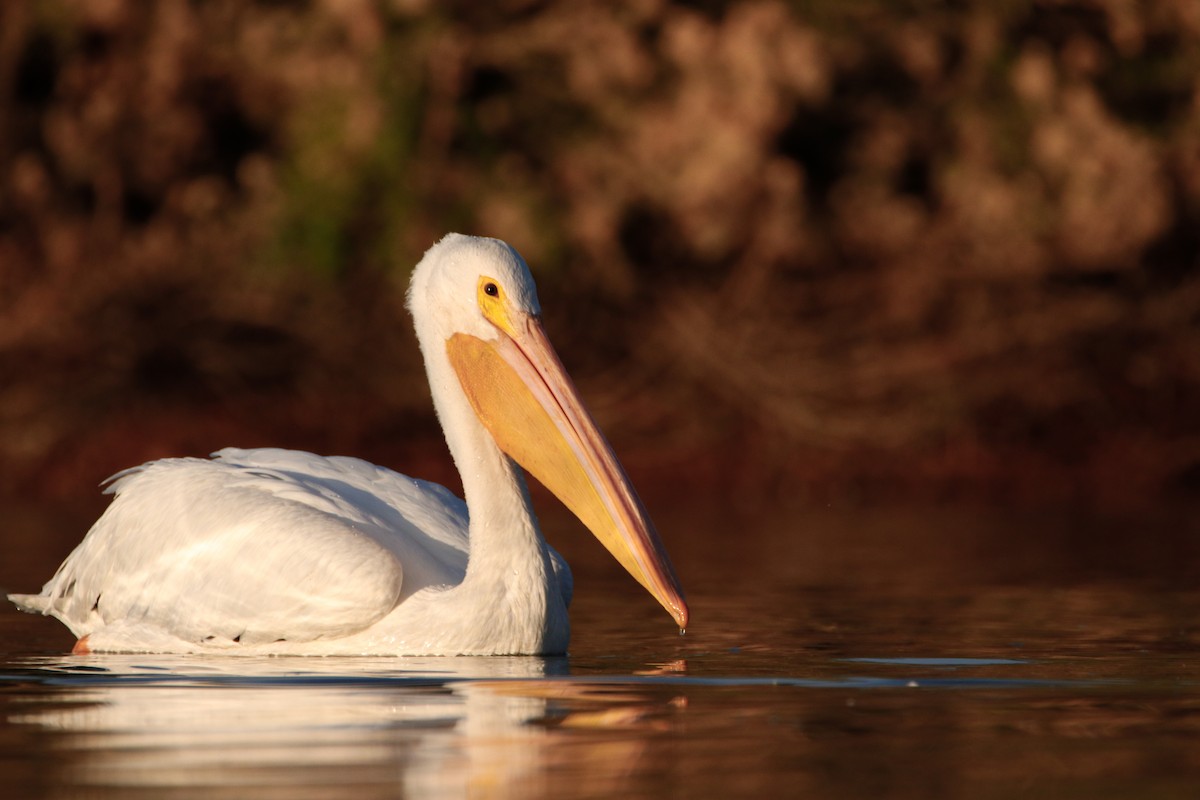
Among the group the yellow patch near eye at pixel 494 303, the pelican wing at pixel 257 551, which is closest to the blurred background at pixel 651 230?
the pelican wing at pixel 257 551

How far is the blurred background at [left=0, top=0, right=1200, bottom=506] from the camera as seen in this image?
45.5 feet

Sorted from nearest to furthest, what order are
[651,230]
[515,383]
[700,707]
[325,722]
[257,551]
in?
[325,722] → [700,707] → [257,551] → [515,383] → [651,230]

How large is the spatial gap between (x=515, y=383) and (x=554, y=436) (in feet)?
0.72

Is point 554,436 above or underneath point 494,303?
underneath

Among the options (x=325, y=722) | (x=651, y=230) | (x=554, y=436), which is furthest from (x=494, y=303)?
(x=651, y=230)

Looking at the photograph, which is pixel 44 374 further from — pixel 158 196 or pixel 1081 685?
pixel 1081 685

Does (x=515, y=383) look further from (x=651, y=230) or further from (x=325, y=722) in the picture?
(x=651, y=230)

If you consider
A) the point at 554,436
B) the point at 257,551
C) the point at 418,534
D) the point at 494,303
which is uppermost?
the point at 494,303

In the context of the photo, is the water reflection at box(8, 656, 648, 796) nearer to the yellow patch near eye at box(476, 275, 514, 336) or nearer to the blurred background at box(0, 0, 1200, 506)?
the yellow patch near eye at box(476, 275, 514, 336)

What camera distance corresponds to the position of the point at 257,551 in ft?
20.3

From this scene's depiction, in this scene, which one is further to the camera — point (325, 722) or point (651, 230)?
point (651, 230)

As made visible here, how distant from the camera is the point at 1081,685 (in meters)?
5.43

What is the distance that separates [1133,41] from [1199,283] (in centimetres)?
174

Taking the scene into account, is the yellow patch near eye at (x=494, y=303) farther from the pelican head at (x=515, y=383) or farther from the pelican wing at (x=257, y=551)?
the pelican wing at (x=257, y=551)
